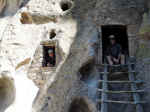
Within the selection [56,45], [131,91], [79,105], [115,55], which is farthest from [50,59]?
[131,91]

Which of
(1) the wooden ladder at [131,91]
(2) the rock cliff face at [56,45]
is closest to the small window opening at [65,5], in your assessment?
(2) the rock cliff face at [56,45]

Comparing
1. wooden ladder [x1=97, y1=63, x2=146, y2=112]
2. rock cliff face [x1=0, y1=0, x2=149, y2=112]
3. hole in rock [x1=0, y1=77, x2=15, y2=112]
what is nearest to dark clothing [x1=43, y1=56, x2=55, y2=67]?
rock cliff face [x1=0, y1=0, x2=149, y2=112]

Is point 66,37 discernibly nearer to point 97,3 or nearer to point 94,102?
point 97,3

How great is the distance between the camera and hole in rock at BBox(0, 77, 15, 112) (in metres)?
5.22

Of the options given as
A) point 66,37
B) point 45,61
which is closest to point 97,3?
point 66,37

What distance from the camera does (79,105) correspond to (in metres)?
4.99

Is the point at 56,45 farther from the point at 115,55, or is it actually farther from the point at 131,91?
the point at 131,91

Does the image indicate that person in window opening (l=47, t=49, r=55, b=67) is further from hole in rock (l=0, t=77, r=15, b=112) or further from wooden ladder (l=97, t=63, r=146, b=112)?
wooden ladder (l=97, t=63, r=146, b=112)

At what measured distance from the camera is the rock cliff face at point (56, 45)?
5.11 m

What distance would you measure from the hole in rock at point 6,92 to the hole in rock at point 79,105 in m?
1.40

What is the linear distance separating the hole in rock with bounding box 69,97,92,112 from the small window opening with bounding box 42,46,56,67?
1.63 m

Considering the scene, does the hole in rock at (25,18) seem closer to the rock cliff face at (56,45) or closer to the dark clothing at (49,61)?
the rock cliff face at (56,45)

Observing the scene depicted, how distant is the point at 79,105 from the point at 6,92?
1798 mm

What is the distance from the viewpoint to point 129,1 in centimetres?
629
